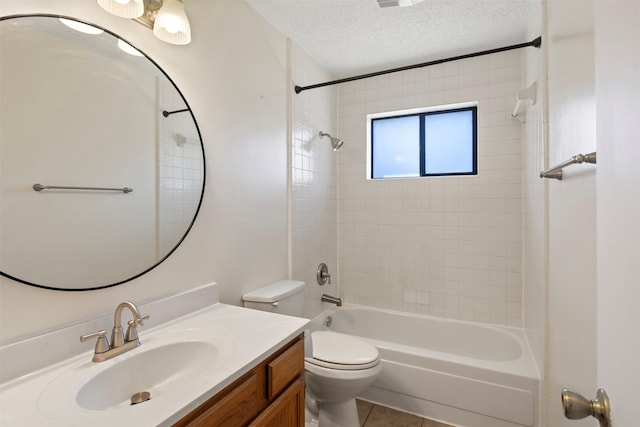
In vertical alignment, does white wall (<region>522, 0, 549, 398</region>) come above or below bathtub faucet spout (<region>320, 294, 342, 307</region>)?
above

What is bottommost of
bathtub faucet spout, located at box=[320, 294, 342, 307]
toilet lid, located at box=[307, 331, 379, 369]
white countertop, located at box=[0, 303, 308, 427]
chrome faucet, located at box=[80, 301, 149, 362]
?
toilet lid, located at box=[307, 331, 379, 369]

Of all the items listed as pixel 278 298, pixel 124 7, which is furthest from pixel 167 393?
pixel 124 7

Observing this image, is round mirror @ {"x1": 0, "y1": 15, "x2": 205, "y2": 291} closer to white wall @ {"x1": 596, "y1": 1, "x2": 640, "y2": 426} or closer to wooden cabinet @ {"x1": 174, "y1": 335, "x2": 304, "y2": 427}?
wooden cabinet @ {"x1": 174, "y1": 335, "x2": 304, "y2": 427}

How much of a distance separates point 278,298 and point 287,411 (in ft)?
2.20

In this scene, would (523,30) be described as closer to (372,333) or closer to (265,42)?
(265,42)

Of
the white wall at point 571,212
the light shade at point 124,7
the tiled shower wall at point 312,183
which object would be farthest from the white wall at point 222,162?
the white wall at point 571,212

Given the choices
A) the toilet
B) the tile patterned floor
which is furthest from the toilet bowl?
the tile patterned floor

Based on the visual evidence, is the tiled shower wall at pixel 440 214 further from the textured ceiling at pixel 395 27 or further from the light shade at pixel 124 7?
the light shade at pixel 124 7

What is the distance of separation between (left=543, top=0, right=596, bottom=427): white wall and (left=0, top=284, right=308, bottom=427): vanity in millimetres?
896

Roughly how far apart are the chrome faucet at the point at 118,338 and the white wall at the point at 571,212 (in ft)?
4.39

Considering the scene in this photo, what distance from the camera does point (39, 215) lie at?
89 centimetres

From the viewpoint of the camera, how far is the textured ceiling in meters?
1.78

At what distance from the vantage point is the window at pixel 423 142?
255cm

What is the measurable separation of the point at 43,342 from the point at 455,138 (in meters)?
2.84
